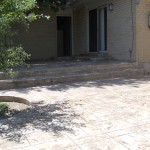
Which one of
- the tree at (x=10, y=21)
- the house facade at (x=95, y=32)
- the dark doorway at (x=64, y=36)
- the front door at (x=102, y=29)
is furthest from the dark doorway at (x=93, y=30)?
the tree at (x=10, y=21)

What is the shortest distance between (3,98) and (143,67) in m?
5.79

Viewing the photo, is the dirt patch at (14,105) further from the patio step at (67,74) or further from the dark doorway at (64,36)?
the dark doorway at (64,36)

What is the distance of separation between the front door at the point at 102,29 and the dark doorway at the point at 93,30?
1.34 ft

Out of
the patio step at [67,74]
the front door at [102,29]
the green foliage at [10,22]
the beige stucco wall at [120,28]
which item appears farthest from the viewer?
the front door at [102,29]

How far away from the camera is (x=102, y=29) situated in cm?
1391

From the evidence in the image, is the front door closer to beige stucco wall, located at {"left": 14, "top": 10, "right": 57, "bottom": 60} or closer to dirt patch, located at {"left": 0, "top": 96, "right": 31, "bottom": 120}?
beige stucco wall, located at {"left": 14, "top": 10, "right": 57, "bottom": 60}

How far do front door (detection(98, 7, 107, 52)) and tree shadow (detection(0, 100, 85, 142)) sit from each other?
7.74 m

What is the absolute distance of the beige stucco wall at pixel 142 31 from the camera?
36.7ft

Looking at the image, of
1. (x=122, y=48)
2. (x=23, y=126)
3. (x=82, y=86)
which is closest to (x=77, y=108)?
(x=23, y=126)

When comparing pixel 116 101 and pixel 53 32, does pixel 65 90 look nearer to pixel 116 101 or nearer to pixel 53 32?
pixel 116 101

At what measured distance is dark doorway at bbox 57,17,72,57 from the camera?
55.3ft

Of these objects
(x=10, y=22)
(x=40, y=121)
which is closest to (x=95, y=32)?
(x=10, y=22)

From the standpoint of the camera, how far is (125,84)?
29.3 feet

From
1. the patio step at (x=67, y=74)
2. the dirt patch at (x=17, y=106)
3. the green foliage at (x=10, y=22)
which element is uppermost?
the green foliage at (x=10, y=22)
